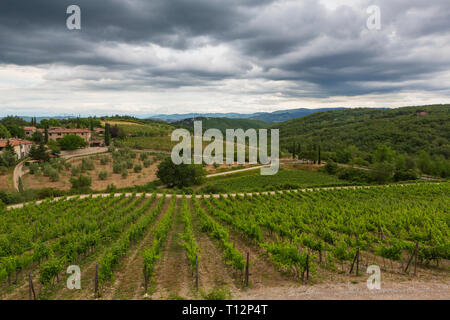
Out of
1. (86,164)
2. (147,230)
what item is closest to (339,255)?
(147,230)

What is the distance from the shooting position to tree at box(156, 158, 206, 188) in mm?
49250

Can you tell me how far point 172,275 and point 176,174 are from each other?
123 feet

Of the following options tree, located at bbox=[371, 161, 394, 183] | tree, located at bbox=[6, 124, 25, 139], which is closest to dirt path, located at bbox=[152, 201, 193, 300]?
tree, located at bbox=[371, 161, 394, 183]

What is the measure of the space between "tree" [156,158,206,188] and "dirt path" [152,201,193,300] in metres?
31.2

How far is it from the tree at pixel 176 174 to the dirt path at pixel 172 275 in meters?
31.2

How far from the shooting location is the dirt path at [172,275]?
11.3 meters

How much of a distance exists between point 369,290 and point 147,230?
17.4m

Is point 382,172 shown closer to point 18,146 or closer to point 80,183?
point 80,183

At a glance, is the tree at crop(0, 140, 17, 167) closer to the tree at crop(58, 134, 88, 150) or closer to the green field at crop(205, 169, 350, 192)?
the tree at crop(58, 134, 88, 150)

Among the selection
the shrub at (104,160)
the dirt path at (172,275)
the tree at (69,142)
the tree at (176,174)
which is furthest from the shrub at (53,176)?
the dirt path at (172,275)

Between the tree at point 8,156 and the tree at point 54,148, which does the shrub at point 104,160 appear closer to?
the tree at point 54,148

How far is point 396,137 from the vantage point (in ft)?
350

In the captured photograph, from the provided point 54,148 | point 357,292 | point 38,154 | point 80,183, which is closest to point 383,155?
point 357,292
